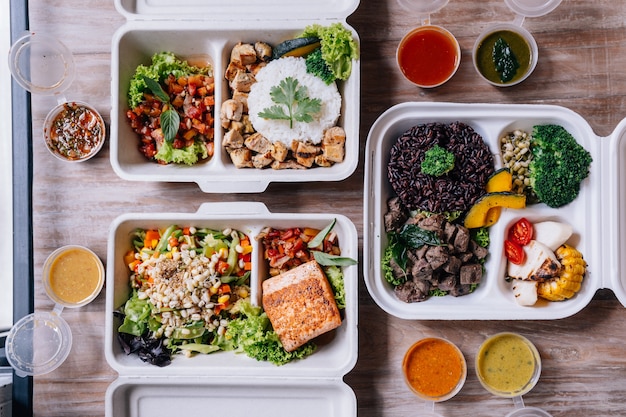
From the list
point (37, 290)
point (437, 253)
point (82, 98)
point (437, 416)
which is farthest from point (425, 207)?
point (37, 290)

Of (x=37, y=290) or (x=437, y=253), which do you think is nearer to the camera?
(x=437, y=253)

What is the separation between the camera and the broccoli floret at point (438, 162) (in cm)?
272

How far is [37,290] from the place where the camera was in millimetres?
3006

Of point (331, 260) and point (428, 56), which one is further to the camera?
point (428, 56)

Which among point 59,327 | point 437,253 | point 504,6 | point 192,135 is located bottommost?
point 59,327

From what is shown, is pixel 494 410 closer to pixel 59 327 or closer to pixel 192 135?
pixel 192 135

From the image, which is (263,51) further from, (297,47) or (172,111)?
(172,111)

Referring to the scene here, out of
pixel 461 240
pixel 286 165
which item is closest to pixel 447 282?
pixel 461 240

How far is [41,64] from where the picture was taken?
294cm

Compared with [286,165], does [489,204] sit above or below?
below

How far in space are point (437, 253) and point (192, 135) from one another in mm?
1438

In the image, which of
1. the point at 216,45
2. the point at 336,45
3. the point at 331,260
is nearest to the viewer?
the point at 336,45

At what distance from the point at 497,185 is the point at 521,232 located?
0.29 meters

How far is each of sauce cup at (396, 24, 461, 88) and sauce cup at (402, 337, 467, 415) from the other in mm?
1384
